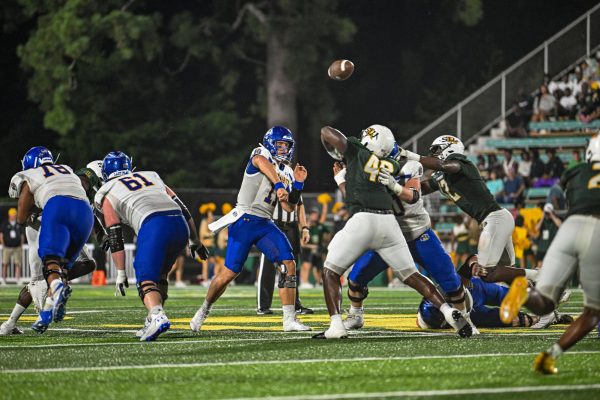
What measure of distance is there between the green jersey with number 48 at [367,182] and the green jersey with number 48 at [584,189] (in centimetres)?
221

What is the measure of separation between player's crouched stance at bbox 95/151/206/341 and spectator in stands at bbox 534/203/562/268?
1335 cm

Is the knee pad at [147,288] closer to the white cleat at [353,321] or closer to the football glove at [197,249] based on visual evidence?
the football glove at [197,249]

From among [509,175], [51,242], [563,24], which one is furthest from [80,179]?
[563,24]

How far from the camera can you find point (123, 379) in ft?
22.8

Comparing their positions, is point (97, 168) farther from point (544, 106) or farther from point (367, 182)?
point (544, 106)

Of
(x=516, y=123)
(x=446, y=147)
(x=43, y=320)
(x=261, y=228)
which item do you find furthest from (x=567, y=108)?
(x=43, y=320)

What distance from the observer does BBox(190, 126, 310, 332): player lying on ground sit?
34.1 feet

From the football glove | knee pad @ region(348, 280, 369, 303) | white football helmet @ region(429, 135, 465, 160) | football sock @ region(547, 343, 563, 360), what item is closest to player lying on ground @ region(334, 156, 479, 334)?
knee pad @ region(348, 280, 369, 303)

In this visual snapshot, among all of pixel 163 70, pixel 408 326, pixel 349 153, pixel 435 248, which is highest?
pixel 163 70

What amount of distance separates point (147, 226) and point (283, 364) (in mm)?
2477

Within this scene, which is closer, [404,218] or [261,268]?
[404,218]

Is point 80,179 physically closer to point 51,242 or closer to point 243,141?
point 51,242

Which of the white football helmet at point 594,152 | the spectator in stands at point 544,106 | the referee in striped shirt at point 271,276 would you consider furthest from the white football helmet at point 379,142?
the spectator in stands at point 544,106

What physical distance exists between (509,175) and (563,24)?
16.6 m
